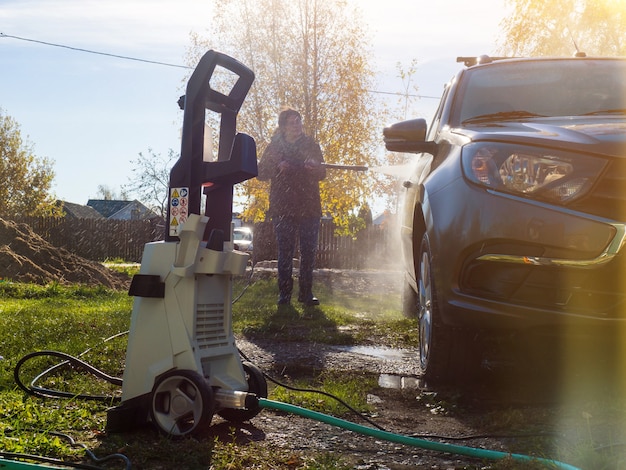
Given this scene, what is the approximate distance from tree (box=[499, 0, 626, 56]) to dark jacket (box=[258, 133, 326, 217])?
17.3 meters

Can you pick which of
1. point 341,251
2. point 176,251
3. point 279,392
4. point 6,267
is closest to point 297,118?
point 279,392

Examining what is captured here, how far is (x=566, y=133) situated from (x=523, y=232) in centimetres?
51

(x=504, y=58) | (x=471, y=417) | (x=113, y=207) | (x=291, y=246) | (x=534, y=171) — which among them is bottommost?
(x=471, y=417)

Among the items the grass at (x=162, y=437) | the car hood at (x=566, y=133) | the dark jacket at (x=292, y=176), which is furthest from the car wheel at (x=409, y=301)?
the car hood at (x=566, y=133)

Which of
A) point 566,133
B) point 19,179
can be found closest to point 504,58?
point 566,133

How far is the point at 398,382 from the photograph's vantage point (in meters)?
3.88

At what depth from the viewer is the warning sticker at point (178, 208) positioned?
2.73m

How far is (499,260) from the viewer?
296 cm

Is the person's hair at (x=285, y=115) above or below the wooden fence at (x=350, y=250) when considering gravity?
above

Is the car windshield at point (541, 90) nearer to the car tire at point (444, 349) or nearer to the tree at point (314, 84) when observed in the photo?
the car tire at point (444, 349)

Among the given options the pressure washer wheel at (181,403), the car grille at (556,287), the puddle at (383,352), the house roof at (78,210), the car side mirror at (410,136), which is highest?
the house roof at (78,210)

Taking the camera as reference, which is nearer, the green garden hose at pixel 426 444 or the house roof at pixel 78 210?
the green garden hose at pixel 426 444

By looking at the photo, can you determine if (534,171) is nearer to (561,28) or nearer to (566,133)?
(566,133)

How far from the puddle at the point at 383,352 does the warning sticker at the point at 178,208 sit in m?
2.31
